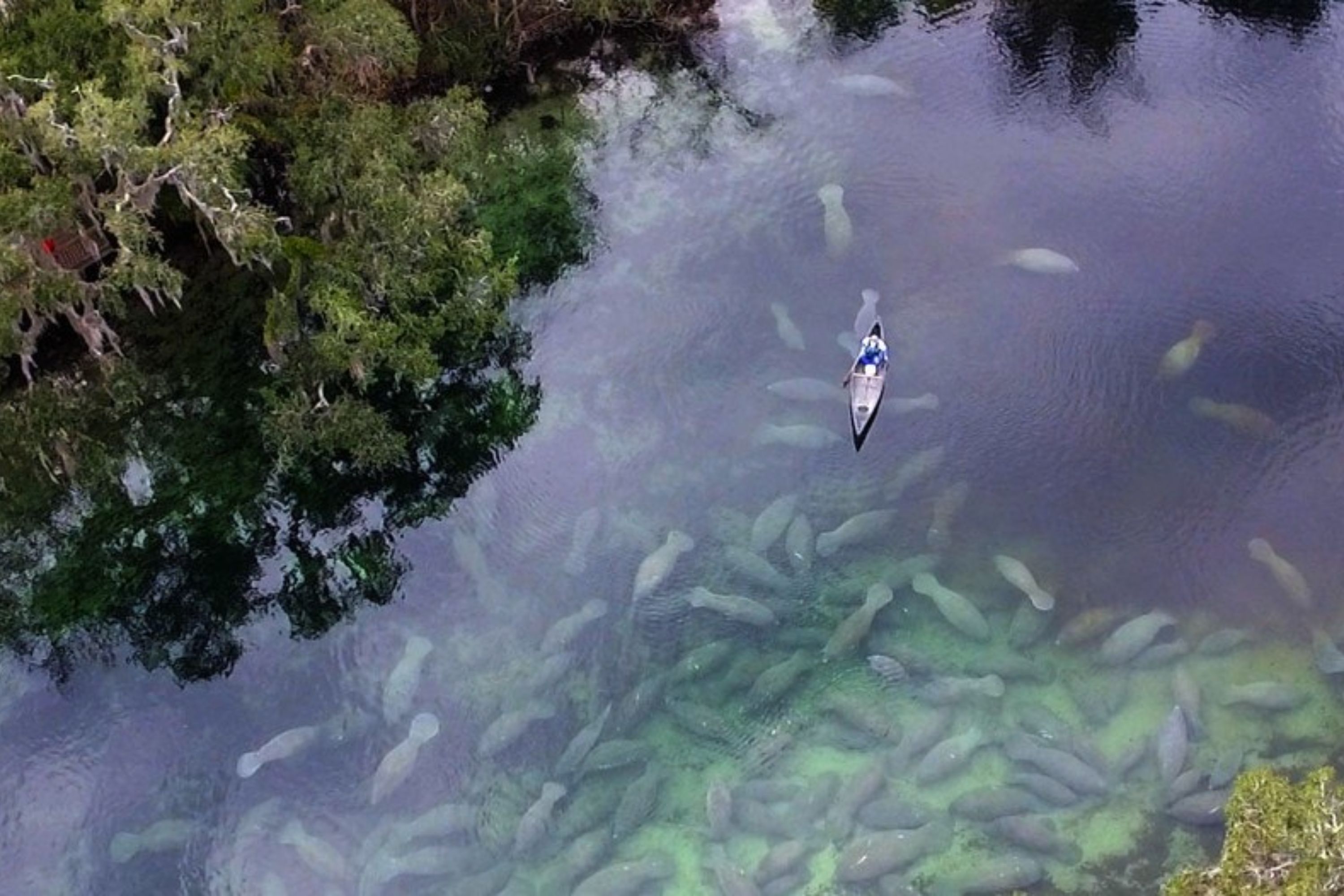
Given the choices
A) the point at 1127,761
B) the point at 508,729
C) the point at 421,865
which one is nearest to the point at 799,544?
the point at 508,729

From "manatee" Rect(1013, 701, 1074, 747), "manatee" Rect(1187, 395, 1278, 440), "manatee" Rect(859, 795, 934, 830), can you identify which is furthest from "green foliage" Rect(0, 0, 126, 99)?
"manatee" Rect(1187, 395, 1278, 440)

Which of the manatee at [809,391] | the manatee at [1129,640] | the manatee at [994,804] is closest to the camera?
the manatee at [994,804]

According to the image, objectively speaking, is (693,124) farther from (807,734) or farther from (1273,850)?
(1273,850)

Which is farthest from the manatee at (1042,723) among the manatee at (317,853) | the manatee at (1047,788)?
the manatee at (317,853)

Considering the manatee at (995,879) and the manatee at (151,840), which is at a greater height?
the manatee at (151,840)

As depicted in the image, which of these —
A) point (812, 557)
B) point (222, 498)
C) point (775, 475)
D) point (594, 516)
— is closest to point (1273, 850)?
point (812, 557)

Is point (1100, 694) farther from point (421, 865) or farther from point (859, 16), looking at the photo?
point (859, 16)

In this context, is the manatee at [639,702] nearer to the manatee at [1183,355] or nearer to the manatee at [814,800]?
the manatee at [814,800]
